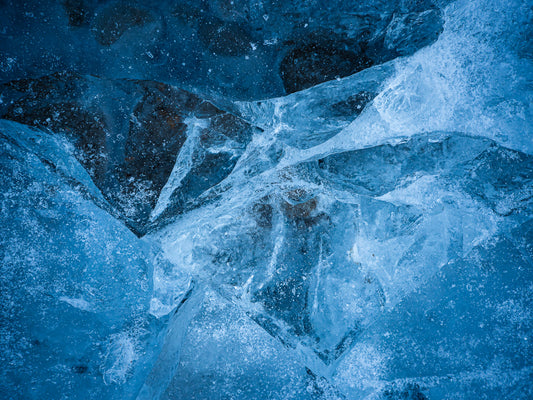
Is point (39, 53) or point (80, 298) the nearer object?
point (39, 53)

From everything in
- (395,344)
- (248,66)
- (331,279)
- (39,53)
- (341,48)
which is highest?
(39,53)

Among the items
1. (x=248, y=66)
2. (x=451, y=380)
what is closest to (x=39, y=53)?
(x=248, y=66)

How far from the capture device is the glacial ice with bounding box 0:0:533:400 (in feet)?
5.04

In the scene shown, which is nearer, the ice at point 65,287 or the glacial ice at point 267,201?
the glacial ice at point 267,201

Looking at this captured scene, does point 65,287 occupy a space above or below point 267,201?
above

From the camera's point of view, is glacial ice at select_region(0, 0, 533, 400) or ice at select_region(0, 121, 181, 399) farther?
ice at select_region(0, 121, 181, 399)

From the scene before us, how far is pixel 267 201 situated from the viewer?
70.9 inches

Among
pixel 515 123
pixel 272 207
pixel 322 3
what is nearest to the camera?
pixel 322 3

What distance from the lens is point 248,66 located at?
1.57 m

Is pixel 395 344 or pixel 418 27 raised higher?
pixel 418 27

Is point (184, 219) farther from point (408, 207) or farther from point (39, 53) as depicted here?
point (408, 207)

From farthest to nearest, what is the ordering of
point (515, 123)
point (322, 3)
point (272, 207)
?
point (272, 207)
point (515, 123)
point (322, 3)

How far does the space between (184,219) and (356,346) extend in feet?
3.60

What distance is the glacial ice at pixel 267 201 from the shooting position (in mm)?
1535
